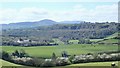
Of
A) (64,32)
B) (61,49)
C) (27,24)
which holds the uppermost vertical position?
(27,24)

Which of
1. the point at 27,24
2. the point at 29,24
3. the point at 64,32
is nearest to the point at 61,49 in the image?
the point at 64,32

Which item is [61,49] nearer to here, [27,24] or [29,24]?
[29,24]

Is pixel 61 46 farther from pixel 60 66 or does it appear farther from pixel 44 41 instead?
pixel 60 66

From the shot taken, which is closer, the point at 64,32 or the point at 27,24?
the point at 64,32

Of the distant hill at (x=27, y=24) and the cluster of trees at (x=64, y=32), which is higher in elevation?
the distant hill at (x=27, y=24)

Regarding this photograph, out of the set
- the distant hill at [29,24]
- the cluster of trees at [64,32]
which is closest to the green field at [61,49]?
the cluster of trees at [64,32]

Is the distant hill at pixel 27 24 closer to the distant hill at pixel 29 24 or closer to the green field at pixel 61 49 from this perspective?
the distant hill at pixel 29 24


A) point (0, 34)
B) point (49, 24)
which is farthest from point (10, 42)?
Result: point (49, 24)

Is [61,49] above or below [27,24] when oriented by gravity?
below
